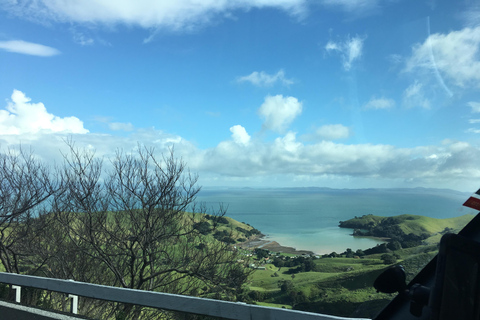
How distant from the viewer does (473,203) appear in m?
2.14

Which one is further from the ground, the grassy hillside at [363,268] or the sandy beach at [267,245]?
the grassy hillside at [363,268]

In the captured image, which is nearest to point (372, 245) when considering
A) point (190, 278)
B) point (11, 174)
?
point (190, 278)

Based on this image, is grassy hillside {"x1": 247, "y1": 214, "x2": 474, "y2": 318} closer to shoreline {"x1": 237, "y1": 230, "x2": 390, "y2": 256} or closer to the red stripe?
the red stripe

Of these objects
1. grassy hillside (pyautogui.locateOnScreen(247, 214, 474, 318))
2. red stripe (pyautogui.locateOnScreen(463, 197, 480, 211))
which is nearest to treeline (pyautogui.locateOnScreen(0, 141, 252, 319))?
grassy hillside (pyautogui.locateOnScreen(247, 214, 474, 318))

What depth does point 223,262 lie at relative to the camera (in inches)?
562

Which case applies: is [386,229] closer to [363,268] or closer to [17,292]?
[363,268]

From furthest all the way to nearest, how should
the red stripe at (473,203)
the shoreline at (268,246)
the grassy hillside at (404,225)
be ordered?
1. the shoreline at (268,246)
2. the grassy hillside at (404,225)
3. the red stripe at (473,203)

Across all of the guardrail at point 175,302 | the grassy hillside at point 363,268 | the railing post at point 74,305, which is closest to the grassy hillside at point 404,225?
the grassy hillside at point 363,268

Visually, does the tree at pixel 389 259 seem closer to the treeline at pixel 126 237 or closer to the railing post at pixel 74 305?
the railing post at pixel 74 305

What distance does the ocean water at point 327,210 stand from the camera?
137 inches

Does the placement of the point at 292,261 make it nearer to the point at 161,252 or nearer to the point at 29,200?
the point at 161,252

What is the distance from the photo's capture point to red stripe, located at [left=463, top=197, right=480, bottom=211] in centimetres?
211

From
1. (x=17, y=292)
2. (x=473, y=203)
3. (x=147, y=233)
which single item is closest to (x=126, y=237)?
(x=147, y=233)

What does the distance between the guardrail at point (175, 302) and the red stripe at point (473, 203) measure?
173 cm
